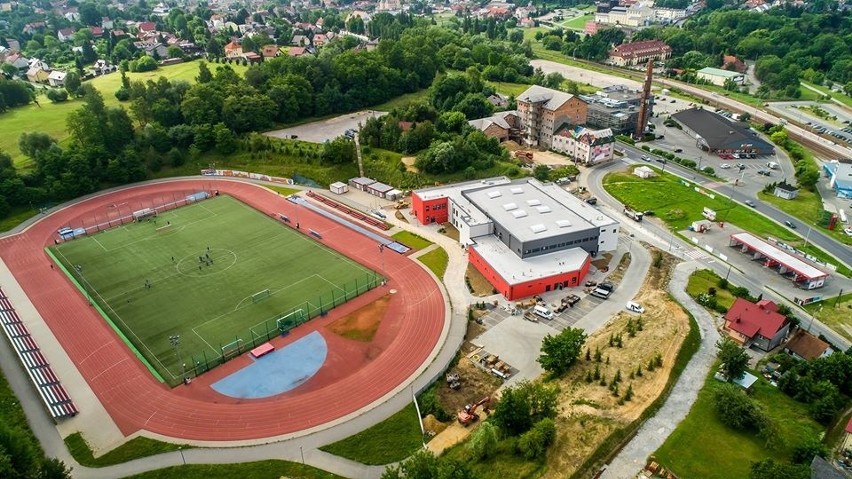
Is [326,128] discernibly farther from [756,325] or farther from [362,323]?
[756,325]

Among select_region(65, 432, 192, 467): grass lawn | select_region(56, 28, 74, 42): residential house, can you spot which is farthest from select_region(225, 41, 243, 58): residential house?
select_region(65, 432, 192, 467): grass lawn

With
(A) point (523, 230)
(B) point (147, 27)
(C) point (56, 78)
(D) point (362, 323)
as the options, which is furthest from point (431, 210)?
(B) point (147, 27)

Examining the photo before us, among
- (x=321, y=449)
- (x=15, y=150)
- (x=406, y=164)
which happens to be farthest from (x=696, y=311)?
(x=15, y=150)

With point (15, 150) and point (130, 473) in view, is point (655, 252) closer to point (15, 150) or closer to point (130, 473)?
point (130, 473)

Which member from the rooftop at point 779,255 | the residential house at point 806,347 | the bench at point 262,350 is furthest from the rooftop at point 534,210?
the bench at point 262,350

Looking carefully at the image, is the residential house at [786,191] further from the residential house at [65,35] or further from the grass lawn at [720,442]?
the residential house at [65,35]

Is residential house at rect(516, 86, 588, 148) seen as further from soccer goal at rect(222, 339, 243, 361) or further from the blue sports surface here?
soccer goal at rect(222, 339, 243, 361)
